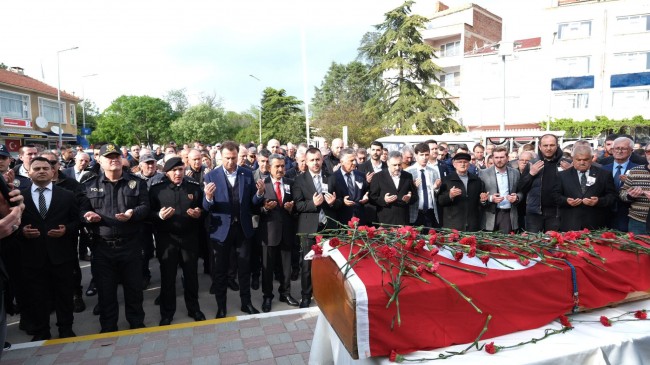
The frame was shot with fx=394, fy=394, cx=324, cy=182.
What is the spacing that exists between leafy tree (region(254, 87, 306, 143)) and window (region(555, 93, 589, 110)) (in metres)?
27.2

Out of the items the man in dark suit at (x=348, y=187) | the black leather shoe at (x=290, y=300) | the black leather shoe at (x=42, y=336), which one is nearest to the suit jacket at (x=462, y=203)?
the man in dark suit at (x=348, y=187)

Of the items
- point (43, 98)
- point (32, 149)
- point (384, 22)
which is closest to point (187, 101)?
point (43, 98)

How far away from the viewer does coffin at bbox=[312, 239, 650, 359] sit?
233 cm

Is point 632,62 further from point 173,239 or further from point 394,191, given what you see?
point 173,239

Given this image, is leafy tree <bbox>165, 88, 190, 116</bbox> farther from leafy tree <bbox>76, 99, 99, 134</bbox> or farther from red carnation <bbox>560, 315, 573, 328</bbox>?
red carnation <bbox>560, 315, 573, 328</bbox>

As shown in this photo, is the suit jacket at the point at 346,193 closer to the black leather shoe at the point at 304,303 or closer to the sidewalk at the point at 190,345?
the black leather shoe at the point at 304,303

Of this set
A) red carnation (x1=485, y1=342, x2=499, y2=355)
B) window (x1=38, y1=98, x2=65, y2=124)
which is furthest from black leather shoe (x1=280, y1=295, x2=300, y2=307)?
window (x1=38, y1=98, x2=65, y2=124)

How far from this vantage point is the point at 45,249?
4.24 metres

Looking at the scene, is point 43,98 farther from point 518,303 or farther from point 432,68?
point 518,303

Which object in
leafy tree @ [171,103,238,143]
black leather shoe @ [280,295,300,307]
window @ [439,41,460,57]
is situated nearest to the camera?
black leather shoe @ [280,295,300,307]

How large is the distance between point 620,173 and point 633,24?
3018cm

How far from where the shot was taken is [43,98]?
3625cm

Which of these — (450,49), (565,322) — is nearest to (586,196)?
(565,322)

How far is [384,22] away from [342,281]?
30187 millimetres
